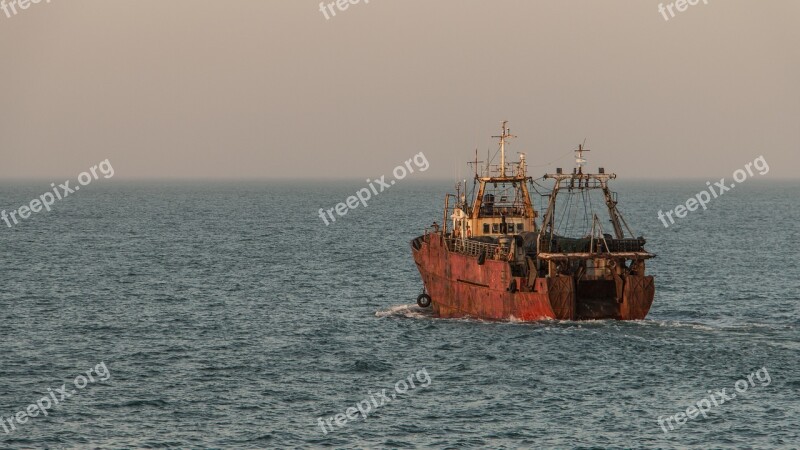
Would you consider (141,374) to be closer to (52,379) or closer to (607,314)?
(52,379)

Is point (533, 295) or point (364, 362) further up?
point (533, 295)

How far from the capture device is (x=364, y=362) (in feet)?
165

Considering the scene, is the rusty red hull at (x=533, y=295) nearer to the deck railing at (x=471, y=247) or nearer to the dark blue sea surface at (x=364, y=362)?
the deck railing at (x=471, y=247)

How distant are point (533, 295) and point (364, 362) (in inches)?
431

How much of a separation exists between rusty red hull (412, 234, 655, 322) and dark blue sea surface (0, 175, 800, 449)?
93 cm

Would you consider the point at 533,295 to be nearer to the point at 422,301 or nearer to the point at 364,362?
the point at 364,362

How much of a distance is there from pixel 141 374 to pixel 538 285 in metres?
20.4

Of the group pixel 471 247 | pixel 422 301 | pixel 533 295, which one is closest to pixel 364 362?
pixel 533 295

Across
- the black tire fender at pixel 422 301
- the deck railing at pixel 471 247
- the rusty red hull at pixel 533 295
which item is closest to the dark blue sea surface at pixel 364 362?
the black tire fender at pixel 422 301

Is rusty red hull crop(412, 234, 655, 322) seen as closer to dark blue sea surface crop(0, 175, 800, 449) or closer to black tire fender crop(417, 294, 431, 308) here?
dark blue sea surface crop(0, 175, 800, 449)

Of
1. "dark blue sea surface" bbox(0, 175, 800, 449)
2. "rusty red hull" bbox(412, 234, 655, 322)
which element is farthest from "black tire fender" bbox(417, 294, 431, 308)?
"rusty red hull" bbox(412, 234, 655, 322)

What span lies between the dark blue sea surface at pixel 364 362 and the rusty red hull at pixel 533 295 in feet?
3.06

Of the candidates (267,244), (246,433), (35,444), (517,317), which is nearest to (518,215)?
(517,317)

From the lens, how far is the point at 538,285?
56.4 metres
